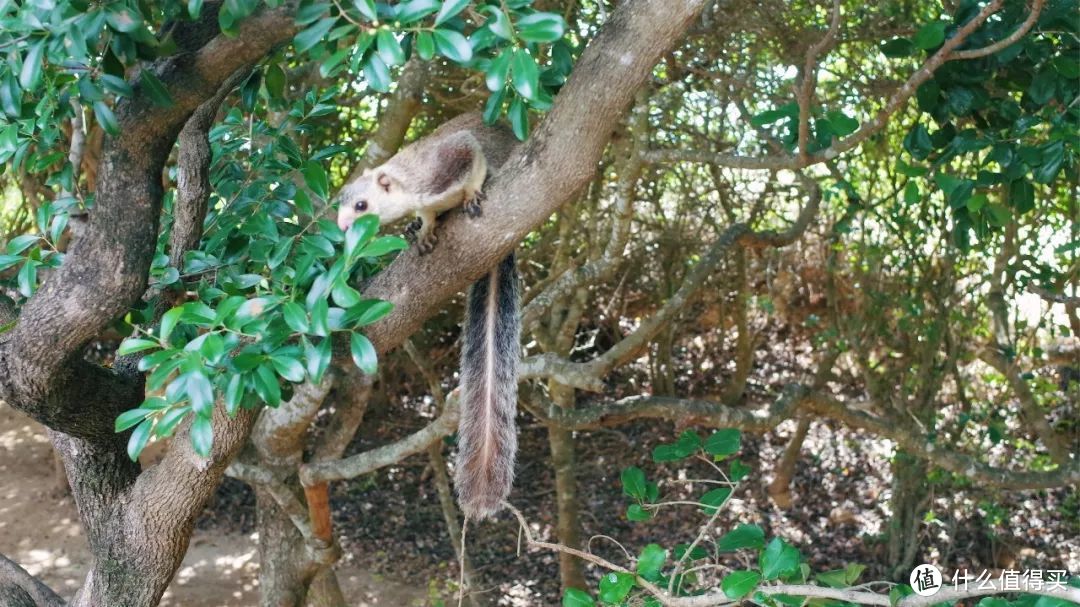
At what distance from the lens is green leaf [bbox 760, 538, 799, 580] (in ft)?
8.39

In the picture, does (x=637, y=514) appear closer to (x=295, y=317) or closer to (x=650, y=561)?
(x=650, y=561)

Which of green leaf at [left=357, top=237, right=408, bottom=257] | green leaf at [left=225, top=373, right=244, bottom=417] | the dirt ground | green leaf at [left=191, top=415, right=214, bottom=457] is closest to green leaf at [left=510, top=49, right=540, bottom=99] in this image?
green leaf at [left=357, top=237, right=408, bottom=257]

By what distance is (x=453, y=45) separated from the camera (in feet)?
6.31

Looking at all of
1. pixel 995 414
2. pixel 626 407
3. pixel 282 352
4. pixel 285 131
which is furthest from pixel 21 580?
pixel 995 414

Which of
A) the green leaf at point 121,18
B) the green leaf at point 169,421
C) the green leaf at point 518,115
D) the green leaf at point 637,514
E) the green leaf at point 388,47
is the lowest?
the green leaf at point 637,514

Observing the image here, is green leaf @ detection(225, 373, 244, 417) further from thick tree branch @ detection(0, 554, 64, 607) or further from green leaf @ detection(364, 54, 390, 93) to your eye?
thick tree branch @ detection(0, 554, 64, 607)

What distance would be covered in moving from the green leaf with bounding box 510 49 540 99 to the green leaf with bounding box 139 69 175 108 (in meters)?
0.91

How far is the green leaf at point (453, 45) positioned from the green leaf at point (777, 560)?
4.91 feet

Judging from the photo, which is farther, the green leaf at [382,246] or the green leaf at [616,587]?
the green leaf at [616,587]

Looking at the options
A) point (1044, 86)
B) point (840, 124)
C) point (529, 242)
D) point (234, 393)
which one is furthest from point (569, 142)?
point (529, 242)

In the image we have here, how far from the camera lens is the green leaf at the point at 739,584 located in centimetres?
246

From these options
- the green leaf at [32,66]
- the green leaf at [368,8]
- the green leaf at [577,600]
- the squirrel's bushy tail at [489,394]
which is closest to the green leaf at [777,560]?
the green leaf at [577,600]

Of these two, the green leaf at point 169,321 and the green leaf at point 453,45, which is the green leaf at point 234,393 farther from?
the green leaf at point 453,45
